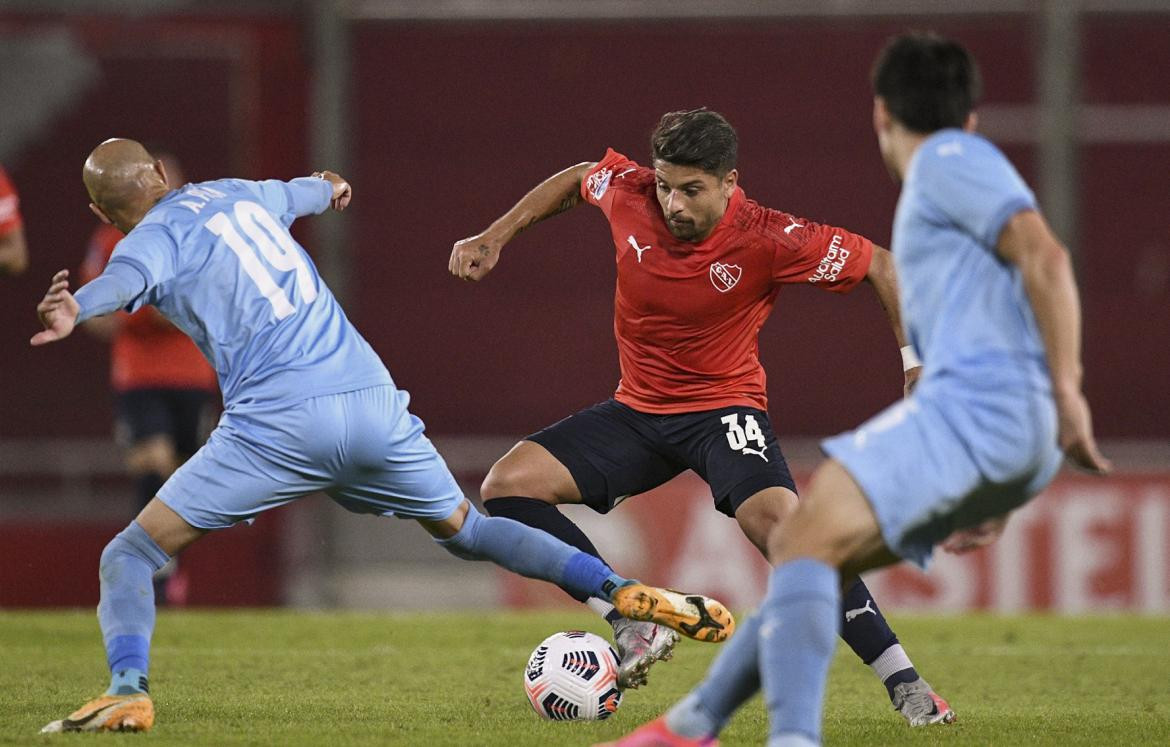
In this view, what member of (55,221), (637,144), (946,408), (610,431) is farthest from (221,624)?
(637,144)

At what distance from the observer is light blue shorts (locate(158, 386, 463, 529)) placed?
5.13 m

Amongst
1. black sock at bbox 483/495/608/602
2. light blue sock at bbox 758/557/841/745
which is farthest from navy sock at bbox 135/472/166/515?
light blue sock at bbox 758/557/841/745

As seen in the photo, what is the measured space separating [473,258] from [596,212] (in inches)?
414

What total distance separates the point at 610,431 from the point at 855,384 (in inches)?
408

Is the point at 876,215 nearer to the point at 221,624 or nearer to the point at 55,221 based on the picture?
the point at 55,221

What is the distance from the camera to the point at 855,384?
53.4 feet

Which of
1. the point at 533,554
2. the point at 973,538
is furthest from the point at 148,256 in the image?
the point at 973,538

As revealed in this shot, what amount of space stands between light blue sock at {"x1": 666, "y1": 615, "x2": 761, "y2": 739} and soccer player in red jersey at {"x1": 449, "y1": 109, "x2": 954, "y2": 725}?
163cm

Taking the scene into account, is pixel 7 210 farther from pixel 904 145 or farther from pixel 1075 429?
pixel 1075 429

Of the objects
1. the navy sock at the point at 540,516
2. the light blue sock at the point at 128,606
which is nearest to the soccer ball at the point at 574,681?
the navy sock at the point at 540,516

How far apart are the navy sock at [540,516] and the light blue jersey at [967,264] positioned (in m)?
2.15

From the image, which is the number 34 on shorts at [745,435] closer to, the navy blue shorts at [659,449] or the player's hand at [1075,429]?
the navy blue shorts at [659,449]

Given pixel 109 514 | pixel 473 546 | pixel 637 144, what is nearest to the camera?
pixel 473 546

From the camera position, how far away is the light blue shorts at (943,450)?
387cm
